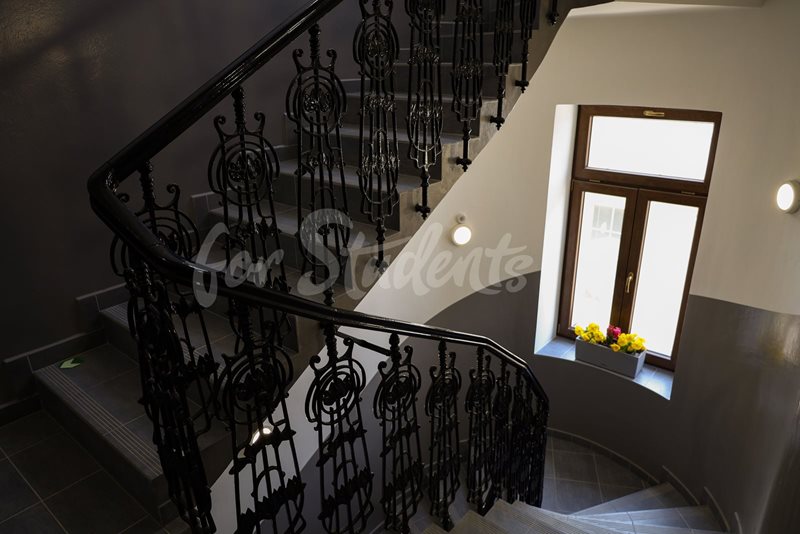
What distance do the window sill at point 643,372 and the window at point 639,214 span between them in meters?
0.11

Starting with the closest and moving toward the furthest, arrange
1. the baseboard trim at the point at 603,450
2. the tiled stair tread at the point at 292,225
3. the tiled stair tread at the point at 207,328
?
the tiled stair tread at the point at 207,328 → the tiled stair tread at the point at 292,225 → the baseboard trim at the point at 603,450

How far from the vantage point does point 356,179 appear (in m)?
3.03

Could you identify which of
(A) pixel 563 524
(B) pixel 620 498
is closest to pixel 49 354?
(A) pixel 563 524

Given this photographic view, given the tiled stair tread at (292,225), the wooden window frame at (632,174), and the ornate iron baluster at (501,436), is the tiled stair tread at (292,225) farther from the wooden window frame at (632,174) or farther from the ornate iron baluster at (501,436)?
the wooden window frame at (632,174)

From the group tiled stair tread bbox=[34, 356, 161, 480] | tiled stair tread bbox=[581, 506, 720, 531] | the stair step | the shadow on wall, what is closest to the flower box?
tiled stair tread bbox=[581, 506, 720, 531]

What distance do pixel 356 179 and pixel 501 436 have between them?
187cm

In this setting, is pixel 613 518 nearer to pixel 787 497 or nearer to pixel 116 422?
pixel 787 497

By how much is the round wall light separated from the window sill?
7.10 feet

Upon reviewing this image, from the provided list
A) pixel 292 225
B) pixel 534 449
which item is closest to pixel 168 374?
pixel 292 225

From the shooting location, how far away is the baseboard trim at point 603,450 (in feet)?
17.9

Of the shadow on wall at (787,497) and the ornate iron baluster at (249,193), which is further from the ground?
the ornate iron baluster at (249,193)

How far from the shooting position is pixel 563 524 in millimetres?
3176

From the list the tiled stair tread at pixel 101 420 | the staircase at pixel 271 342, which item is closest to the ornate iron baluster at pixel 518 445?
the staircase at pixel 271 342

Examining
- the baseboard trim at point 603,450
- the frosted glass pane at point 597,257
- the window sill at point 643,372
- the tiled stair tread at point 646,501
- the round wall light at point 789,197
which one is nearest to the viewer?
the round wall light at point 789,197
